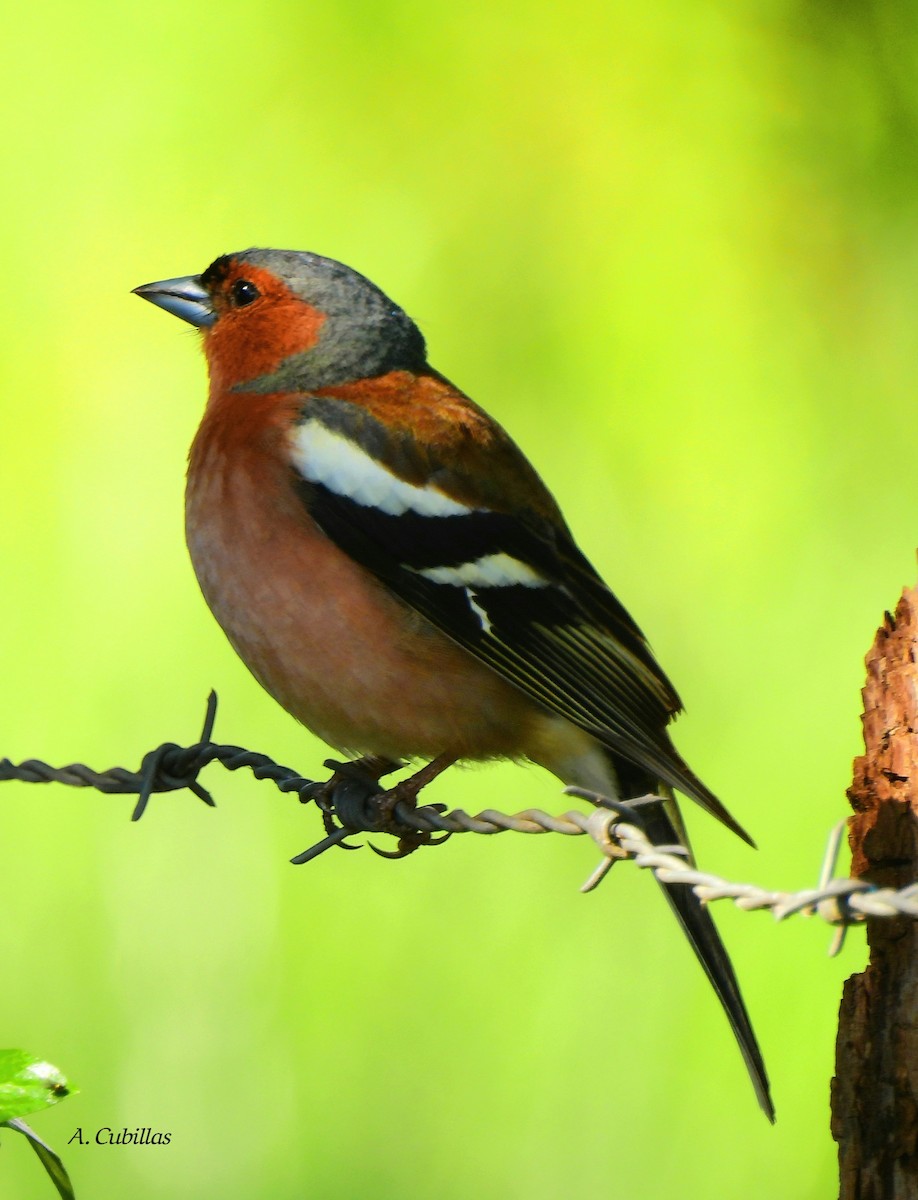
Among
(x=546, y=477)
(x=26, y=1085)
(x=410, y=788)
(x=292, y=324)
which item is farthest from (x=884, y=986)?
(x=546, y=477)

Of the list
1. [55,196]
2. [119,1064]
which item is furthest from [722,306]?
[119,1064]

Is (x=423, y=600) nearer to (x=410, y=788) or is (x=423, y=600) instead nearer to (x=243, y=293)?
(x=410, y=788)

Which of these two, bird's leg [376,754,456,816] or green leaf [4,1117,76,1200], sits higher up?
bird's leg [376,754,456,816]

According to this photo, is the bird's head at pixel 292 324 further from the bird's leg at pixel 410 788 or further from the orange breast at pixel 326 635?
the bird's leg at pixel 410 788

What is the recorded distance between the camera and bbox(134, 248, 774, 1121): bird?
10.1 ft

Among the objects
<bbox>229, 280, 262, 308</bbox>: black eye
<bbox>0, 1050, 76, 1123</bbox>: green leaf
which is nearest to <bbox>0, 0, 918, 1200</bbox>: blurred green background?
<bbox>229, 280, 262, 308</bbox>: black eye

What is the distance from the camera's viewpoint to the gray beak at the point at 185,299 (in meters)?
3.77

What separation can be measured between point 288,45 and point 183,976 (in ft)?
11.1

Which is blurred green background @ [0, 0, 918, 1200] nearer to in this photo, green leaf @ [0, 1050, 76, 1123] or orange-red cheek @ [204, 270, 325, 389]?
orange-red cheek @ [204, 270, 325, 389]

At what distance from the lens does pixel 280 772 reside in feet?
9.15

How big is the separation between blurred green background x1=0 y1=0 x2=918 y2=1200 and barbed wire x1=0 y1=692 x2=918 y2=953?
2.93 ft

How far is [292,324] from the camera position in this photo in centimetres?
362

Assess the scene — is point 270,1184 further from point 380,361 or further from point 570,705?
point 380,361

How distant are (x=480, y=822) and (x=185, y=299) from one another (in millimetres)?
1884
